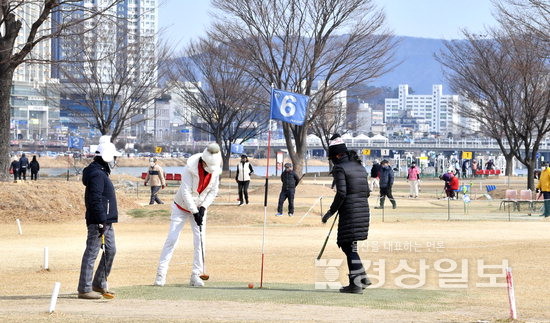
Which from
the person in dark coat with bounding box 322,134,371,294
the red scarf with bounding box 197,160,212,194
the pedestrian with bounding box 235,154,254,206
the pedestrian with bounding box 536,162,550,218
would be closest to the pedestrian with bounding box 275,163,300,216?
the pedestrian with bounding box 235,154,254,206

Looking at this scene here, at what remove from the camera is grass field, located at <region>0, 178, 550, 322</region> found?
1174cm

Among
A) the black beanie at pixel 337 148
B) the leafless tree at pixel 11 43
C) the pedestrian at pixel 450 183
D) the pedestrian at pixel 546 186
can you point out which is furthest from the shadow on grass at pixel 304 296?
the pedestrian at pixel 450 183

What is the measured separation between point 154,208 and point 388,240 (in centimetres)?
1110

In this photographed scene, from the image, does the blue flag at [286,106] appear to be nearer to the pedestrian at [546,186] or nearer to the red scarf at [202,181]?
the red scarf at [202,181]

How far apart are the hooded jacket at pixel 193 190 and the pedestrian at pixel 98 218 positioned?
1.15 m

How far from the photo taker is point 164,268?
46.3 ft

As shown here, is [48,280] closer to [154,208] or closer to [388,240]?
[388,240]

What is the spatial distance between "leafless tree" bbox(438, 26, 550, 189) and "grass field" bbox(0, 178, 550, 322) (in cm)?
1324

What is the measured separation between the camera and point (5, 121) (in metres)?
31.5

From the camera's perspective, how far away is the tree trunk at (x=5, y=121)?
3111cm

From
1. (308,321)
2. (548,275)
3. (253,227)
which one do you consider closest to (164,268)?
(308,321)

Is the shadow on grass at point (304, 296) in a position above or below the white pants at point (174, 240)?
below

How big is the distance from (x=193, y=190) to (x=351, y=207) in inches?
78.3

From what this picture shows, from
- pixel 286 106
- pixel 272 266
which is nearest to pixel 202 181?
pixel 272 266
